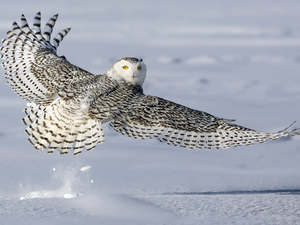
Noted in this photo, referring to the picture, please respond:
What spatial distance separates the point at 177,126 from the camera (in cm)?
493

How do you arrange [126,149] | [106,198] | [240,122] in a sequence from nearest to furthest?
[106,198]
[126,149]
[240,122]

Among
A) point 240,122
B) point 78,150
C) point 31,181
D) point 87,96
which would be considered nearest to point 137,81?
point 87,96

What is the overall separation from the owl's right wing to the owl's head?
0.23 m

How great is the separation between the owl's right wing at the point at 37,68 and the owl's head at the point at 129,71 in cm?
23

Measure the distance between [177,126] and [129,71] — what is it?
2.68 feet

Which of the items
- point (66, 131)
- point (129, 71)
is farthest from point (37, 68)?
point (66, 131)

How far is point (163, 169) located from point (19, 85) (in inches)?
72.5

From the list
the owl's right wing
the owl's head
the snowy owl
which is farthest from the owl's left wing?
the owl's right wing

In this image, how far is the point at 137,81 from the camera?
536cm

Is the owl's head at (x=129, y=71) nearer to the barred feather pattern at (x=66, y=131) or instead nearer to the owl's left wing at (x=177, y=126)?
the owl's left wing at (x=177, y=126)

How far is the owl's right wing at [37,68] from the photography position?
5.38m

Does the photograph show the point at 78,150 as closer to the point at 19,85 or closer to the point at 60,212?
the point at 60,212

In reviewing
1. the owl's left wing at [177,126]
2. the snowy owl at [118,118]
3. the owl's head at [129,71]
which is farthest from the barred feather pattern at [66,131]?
the owl's head at [129,71]

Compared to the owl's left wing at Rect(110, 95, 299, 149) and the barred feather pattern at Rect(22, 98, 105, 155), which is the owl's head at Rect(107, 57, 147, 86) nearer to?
the owl's left wing at Rect(110, 95, 299, 149)
